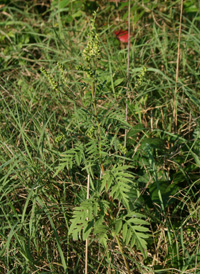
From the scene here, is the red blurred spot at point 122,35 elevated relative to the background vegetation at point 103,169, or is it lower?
elevated

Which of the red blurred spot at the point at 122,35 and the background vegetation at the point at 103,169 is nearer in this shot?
the background vegetation at the point at 103,169

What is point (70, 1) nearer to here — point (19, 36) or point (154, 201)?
point (19, 36)

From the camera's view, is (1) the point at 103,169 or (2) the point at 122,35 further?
(2) the point at 122,35

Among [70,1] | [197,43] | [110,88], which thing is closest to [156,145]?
[110,88]

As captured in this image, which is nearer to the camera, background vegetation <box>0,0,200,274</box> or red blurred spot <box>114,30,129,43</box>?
background vegetation <box>0,0,200,274</box>

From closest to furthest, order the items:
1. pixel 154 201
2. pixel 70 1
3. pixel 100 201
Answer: pixel 100 201
pixel 154 201
pixel 70 1

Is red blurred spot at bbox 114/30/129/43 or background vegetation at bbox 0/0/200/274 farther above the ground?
red blurred spot at bbox 114/30/129/43

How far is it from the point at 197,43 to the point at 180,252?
63.3 inches

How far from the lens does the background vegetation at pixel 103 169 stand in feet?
5.04

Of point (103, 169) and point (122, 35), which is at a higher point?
point (122, 35)

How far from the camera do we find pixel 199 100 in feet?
7.57

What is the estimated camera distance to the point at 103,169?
156 centimetres

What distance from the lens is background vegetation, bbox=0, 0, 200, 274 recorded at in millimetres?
1536

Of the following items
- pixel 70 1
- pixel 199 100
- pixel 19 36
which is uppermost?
pixel 70 1
